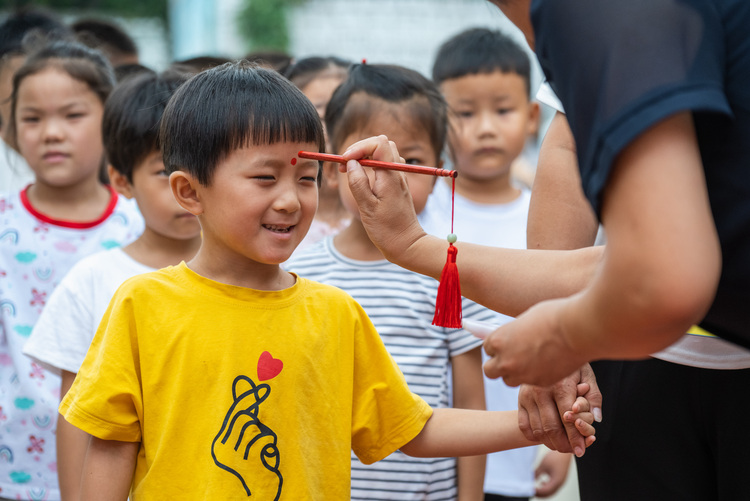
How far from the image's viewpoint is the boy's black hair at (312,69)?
376 centimetres

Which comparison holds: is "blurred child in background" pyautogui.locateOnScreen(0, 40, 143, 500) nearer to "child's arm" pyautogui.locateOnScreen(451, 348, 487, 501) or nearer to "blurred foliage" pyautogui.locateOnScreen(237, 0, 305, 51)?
"child's arm" pyautogui.locateOnScreen(451, 348, 487, 501)

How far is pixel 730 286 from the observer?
1384 mm

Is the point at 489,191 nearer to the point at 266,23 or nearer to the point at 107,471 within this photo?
the point at 107,471

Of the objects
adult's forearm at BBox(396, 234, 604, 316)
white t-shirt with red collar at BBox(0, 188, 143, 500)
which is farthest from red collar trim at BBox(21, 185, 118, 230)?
adult's forearm at BBox(396, 234, 604, 316)

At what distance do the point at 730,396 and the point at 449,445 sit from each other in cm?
60

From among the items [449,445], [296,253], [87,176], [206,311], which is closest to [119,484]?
[206,311]

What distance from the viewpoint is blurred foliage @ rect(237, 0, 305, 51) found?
12500 millimetres

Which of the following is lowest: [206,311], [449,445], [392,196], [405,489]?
[405,489]

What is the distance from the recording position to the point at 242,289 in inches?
70.9

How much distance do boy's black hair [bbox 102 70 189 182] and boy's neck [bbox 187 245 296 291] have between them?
88cm

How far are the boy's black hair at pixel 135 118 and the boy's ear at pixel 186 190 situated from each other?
2.65ft

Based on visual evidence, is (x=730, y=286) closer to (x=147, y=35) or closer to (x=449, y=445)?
(x=449, y=445)

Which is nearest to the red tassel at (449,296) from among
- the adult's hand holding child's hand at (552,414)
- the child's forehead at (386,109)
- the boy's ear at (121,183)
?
the adult's hand holding child's hand at (552,414)

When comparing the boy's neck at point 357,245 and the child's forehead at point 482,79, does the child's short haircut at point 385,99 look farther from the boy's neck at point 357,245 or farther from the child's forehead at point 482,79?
the child's forehead at point 482,79
